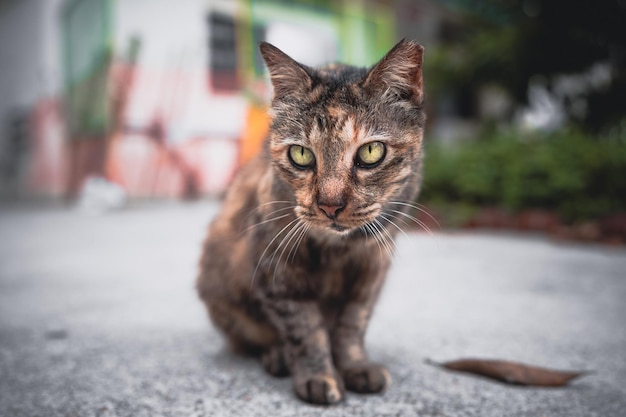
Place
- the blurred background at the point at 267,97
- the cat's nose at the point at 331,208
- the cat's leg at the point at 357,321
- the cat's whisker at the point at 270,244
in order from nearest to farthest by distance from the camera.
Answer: the cat's nose at the point at 331,208
the cat's whisker at the point at 270,244
the cat's leg at the point at 357,321
the blurred background at the point at 267,97

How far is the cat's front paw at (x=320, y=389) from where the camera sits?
1305 millimetres

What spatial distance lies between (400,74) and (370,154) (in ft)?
0.82

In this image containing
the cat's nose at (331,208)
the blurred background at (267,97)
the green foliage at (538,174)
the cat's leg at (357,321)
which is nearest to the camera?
the cat's nose at (331,208)

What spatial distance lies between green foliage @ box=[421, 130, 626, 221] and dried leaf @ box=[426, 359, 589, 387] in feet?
9.76

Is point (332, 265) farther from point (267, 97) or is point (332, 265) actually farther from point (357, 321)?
point (267, 97)

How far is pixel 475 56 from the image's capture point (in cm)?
548

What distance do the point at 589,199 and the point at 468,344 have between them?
9.44 ft

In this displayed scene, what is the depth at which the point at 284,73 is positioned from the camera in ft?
4.70

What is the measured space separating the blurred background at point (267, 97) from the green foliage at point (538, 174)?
1cm

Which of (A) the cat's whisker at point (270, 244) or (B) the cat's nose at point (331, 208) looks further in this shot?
(A) the cat's whisker at point (270, 244)

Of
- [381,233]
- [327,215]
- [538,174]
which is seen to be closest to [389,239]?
[381,233]

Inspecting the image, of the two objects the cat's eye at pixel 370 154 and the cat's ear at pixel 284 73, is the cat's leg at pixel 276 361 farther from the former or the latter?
the cat's ear at pixel 284 73

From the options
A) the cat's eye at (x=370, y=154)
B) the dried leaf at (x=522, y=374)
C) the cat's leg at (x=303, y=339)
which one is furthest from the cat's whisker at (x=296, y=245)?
the dried leaf at (x=522, y=374)

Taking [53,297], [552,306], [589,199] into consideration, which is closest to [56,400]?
[53,297]
